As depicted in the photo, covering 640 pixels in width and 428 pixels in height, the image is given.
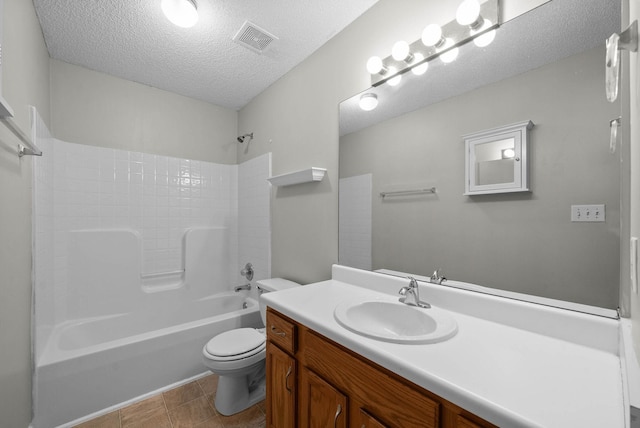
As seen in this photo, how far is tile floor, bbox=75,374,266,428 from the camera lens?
1.61 metres

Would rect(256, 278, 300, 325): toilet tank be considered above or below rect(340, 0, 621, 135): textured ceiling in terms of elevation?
below

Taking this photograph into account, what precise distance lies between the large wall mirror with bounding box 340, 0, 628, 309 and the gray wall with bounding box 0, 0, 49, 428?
1.73 metres

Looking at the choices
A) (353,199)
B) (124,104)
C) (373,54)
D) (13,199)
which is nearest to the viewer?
(13,199)

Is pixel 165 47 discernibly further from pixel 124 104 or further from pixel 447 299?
pixel 447 299

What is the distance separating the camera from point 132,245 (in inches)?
93.2

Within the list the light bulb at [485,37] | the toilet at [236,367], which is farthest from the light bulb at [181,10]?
the toilet at [236,367]

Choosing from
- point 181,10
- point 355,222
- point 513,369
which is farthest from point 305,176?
point 513,369

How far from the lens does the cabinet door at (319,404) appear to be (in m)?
0.92

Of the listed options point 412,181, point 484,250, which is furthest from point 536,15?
point 484,250

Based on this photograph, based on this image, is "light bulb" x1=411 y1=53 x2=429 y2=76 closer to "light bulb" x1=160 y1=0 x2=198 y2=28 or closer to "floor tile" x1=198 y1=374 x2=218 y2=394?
"light bulb" x1=160 y1=0 x2=198 y2=28

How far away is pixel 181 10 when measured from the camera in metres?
1.41

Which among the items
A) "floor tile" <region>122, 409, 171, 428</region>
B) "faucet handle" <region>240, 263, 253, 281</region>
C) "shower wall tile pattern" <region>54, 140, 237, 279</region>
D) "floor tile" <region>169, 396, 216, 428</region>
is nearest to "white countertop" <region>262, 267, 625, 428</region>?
"floor tile" <region>169, 396, 216, 428</region>

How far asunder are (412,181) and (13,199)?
1930 millimetres

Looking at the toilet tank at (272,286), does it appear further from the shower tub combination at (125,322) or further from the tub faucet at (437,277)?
the tub faucet at (437,277)
